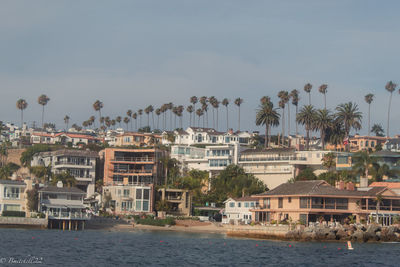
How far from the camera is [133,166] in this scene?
479 ft

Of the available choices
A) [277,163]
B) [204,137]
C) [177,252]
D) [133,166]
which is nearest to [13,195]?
[133,166]

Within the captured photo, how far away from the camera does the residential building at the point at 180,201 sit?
439 ft

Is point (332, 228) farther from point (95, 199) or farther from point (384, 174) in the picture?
point (95, 199)

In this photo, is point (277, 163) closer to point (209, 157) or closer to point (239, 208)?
point (209, 157)

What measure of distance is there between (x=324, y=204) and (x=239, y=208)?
29.7m

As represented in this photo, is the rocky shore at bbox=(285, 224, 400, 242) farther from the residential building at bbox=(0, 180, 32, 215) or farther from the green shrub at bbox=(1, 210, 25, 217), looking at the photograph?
the residential building at bbox=(0, 180, 32, 215)

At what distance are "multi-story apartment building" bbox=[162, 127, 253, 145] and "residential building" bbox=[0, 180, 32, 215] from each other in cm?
7802

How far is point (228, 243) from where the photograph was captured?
285ft

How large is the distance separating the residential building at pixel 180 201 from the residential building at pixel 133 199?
2.91 metres

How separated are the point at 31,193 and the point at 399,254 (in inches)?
2410

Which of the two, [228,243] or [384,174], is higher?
[384,174]

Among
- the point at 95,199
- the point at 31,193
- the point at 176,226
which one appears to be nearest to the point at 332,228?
the point at 176,226

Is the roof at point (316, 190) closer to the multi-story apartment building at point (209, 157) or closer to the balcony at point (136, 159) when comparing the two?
the balcony at point (136, 159)

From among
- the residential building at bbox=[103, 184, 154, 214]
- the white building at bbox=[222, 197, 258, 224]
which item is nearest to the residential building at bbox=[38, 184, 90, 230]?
the residential building at bbox=[103, 184, 154, 214]
